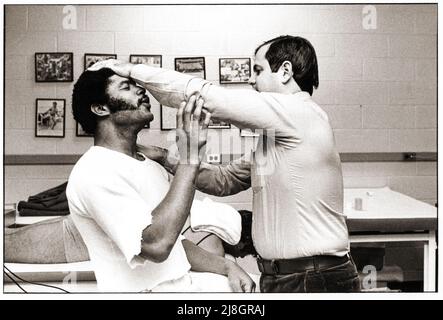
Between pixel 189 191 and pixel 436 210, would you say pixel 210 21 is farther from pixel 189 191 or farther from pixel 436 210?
pixel 436 210

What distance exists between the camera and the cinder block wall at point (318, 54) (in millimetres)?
2389

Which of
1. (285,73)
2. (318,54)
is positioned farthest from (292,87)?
(318,54)

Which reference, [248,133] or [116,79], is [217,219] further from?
[116,79]

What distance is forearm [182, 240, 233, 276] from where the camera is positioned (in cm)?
234

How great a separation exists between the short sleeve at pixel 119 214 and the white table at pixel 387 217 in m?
0.87

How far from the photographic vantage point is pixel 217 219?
2377 mm

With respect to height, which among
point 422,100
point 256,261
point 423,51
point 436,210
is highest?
point 423,51

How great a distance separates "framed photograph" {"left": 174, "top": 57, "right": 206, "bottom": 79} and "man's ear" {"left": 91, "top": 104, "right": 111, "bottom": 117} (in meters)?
0.35

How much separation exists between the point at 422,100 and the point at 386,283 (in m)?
0.81

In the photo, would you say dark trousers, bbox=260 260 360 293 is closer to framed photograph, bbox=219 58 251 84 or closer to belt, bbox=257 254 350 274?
belt, bbox=257 254 350 274

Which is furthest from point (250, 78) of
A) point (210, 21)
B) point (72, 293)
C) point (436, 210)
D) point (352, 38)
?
point (72, 293)

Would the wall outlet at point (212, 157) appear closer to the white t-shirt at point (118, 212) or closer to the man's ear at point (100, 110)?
the white t-shirt at point (118, 212)

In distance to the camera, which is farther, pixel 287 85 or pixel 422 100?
pixel 422 100

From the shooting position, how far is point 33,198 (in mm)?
2357
